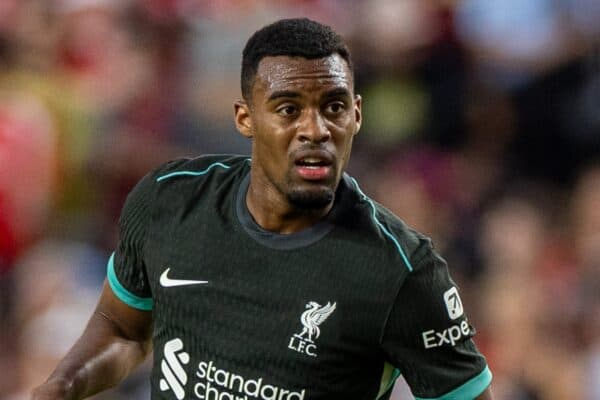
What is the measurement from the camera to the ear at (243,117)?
3355mm

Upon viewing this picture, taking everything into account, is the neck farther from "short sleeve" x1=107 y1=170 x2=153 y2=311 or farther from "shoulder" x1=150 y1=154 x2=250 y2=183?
"short sleeve" x1=107 y1=170 x2=153 y2=311

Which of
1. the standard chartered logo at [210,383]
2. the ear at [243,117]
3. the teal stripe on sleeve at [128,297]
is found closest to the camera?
the standard chartered logo at [210,383]

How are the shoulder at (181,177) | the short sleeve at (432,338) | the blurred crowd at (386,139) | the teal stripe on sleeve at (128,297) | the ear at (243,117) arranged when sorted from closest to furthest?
the short sleeve at (432,338)
the ear at (243,117)
the shoulder at (181,177)
the teal stripe on sleeve at (128,297)
the blurred crowd at (386,139)

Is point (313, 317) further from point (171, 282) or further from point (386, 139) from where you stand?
point (386, 139)

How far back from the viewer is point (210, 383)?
3.29 meters

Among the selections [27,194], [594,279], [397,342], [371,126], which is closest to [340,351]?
[397,342]

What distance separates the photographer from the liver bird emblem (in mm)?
3201

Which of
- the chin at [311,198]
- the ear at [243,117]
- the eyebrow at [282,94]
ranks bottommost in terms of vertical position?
the chin at [311,198]

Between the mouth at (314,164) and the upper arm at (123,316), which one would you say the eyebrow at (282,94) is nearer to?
the mouth at (314,164)

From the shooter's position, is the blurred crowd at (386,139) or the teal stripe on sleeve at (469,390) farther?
the blurred crowd at (386,139)

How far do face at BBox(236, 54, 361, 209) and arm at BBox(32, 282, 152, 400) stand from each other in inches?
30.4

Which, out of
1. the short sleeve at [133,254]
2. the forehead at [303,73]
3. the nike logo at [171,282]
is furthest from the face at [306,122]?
the short sleeve at [133,254]

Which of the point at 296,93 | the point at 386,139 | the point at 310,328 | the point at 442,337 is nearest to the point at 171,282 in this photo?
the point at 310,328

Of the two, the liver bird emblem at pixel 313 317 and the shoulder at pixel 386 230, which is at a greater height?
the shoulder at pixel 386 230
